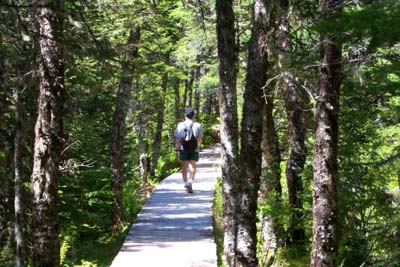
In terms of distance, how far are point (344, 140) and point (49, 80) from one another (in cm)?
448

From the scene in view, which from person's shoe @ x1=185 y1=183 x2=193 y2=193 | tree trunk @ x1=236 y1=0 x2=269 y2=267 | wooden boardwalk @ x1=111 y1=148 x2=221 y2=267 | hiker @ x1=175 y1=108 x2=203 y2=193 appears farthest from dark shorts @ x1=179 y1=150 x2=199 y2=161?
tree trunk @ x1=236 y1=0 x2=269 y2=267

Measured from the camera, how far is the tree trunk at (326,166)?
604 cm

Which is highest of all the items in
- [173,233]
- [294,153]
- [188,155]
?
[294,153]

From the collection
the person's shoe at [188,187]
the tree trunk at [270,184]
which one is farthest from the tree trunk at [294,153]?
the person's shoe at [188,187]

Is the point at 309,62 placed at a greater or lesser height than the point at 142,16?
lesser

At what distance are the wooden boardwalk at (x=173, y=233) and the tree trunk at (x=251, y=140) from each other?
4.09 ft

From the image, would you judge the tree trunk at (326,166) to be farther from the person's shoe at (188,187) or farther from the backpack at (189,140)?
the person's shoe at (188,187)

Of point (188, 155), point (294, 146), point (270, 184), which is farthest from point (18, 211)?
point (188, 155)

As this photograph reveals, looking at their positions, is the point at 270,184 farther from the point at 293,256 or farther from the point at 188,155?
the point at 188,155

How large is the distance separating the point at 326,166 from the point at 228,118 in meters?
1.88

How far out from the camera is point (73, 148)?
11.1 m

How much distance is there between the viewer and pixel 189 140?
12703 mm

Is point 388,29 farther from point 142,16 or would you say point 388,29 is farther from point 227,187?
point 142,16

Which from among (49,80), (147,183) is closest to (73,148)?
(49,80)
